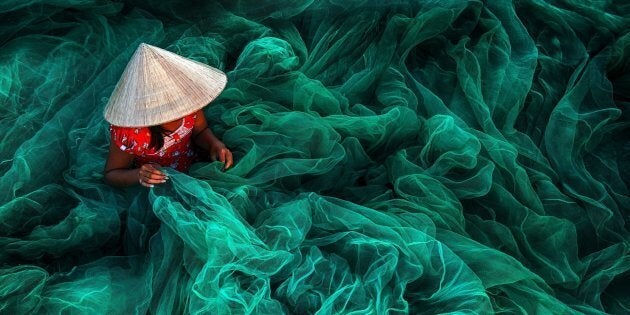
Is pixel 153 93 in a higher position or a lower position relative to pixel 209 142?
higher

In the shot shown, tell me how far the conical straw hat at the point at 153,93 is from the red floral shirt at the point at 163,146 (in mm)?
62

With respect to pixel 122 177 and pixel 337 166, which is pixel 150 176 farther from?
pixel 337 166

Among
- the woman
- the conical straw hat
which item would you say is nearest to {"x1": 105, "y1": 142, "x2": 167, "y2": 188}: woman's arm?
the woman

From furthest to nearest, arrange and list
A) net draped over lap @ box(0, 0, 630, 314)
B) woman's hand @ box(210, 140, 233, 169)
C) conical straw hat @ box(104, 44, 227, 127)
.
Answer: woman's hand @ box(210, 140, 233, 169) < conical straw hat @ box(104, 44, 227, 127) < net draped over lap @ box(0, 0, 630, 314)

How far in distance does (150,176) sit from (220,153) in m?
0.19

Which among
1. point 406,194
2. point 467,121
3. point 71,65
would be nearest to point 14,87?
point 71,65

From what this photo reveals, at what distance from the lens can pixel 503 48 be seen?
1734 mm

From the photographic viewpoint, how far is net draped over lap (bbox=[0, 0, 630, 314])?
1.24m

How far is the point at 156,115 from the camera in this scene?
136 centimetres

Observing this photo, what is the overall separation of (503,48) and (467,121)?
0.28 m

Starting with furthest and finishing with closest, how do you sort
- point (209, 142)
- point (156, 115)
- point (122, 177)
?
1. point (209, 142)
2. point (122, 177)
3. point (156, 115)

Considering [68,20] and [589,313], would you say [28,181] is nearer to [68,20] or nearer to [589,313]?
[68,20]

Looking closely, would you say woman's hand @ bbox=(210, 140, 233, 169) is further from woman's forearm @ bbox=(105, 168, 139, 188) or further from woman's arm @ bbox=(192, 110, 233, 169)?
woman's forearm @ bbox=(105, 168, 139, 188)

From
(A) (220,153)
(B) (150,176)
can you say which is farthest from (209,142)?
(B) (150,176)
